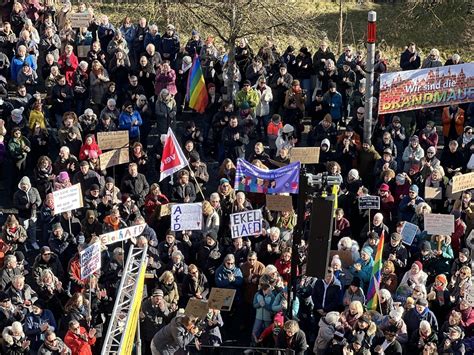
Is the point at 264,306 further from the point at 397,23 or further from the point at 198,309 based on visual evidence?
the point at 397,23

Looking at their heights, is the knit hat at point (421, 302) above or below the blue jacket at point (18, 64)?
below

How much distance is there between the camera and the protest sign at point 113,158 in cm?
2102

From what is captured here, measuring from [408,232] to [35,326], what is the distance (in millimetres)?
6185

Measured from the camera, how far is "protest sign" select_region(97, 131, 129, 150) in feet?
69.9

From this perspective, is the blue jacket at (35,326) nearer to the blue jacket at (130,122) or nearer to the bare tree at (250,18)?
the blue jacket at (130,122)

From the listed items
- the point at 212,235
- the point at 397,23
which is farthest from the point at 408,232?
the point at 397,23

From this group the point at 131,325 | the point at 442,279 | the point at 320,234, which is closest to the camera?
the point at 131,325

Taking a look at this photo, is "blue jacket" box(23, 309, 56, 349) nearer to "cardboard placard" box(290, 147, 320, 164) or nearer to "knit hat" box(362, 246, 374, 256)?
"knit hat" box(362, 246, 374, 256)

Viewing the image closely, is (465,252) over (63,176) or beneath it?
beneath

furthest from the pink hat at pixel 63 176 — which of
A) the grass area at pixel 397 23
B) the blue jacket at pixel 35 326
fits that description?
the grass area at pixel 397 23

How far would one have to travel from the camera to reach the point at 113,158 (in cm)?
2119

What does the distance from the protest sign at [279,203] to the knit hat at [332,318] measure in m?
2.81

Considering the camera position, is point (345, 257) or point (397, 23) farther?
point (397, 23)

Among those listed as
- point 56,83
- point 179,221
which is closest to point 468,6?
point 56,83
